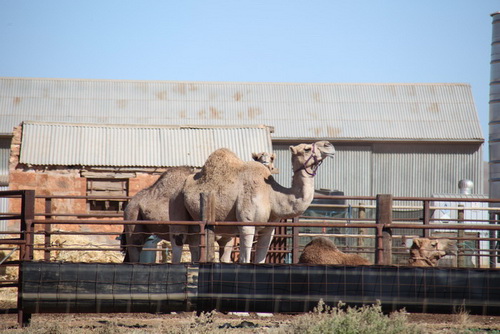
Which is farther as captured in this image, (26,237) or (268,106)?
(268,106)

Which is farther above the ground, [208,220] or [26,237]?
[208,220]

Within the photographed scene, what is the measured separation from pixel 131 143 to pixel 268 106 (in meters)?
13.0

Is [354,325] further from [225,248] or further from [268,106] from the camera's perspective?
[268,106]

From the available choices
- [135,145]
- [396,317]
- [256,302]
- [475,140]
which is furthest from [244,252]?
[475,140]

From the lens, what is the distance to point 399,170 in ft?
120

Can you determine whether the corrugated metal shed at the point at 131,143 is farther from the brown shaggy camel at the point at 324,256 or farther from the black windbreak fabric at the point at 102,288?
the black windbreak fabric at the point at 102,288

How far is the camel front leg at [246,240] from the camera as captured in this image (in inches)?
467

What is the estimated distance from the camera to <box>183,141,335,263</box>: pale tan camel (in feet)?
40.2

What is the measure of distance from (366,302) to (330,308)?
1.49 feet

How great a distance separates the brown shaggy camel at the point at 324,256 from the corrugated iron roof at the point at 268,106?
23.2 meters

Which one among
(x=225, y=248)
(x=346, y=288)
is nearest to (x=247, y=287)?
(x=346, y=288)

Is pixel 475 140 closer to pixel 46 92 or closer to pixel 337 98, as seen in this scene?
pixel 337 98

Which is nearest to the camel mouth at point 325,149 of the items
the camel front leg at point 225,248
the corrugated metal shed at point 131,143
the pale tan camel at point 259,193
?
the pale tan camel at point 259,193

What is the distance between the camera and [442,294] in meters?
9.57
